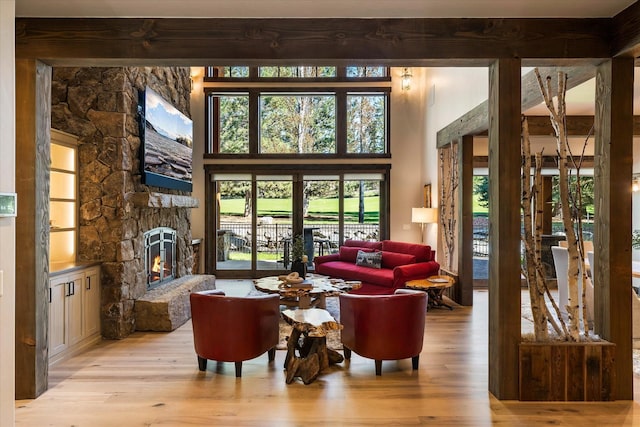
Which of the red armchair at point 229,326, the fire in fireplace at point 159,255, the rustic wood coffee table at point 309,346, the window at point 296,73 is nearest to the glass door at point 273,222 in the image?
the window at point 296,73

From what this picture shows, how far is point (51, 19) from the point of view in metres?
2.91

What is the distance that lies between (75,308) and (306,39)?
3.40 meters

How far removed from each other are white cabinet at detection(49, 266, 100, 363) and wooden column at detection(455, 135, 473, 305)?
493 centimetres

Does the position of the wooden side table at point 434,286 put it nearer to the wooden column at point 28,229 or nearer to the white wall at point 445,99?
the white wall at point 445,99

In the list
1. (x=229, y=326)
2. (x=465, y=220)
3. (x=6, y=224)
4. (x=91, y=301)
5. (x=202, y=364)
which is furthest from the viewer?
(x=465, y=220)

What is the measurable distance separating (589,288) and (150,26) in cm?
550

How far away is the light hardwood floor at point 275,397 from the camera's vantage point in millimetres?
2705

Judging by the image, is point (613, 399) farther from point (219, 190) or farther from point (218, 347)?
point (219, 190)

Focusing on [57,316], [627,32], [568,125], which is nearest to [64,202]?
[57,316]

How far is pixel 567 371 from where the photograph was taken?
2.91 metres

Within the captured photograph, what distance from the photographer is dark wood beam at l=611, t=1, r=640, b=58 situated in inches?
106

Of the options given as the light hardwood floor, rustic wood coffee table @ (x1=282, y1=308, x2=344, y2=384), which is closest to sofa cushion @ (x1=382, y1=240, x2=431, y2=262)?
the light hardwood floor

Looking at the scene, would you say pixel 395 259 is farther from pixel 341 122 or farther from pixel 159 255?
pixel 159 255

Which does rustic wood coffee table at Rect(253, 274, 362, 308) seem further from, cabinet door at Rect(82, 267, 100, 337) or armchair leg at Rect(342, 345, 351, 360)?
cabinet door at Rect(82, 267, 100, 337)
